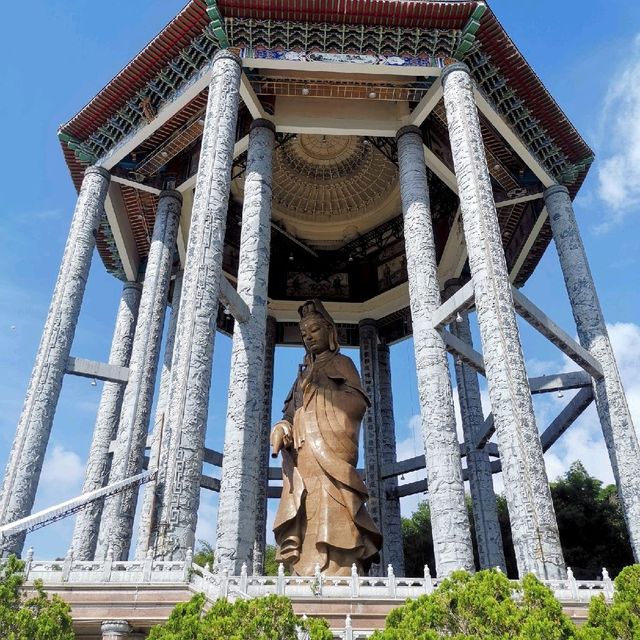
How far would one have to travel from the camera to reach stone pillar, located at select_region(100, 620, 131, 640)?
7661mm

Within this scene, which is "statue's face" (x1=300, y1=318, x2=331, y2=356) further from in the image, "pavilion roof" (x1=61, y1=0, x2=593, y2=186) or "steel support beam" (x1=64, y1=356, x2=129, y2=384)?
"pavilion roof" (x1=61, y1=0, x2=593, y2=186)

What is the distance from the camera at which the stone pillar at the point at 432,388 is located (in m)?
9.89

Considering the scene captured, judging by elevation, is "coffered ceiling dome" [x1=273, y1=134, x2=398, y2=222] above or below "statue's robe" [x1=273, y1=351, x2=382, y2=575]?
above

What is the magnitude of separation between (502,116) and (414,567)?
17305mm

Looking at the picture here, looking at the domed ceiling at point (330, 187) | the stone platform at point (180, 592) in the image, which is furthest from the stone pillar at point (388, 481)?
the stone platform at point (180, 592)

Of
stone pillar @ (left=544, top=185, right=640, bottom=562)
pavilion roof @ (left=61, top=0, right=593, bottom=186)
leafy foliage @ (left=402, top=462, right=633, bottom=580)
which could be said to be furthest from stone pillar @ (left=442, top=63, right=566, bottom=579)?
leafy foliage @ (left=402, top=462, right=633, bottom=580)

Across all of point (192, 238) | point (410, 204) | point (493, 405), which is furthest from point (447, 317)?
point (192, 238)

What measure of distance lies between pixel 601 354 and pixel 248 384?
742 centimetres

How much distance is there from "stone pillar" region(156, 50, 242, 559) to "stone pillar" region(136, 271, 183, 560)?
0.19 meters

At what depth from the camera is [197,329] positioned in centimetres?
1032

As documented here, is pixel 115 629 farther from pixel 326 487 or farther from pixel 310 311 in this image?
pixel 310 311

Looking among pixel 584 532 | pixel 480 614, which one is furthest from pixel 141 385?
pixel 584 532

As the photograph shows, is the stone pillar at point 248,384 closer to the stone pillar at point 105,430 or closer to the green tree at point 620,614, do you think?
the stone pillar at point 105,430

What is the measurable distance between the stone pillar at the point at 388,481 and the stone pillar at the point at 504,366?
8.36m
